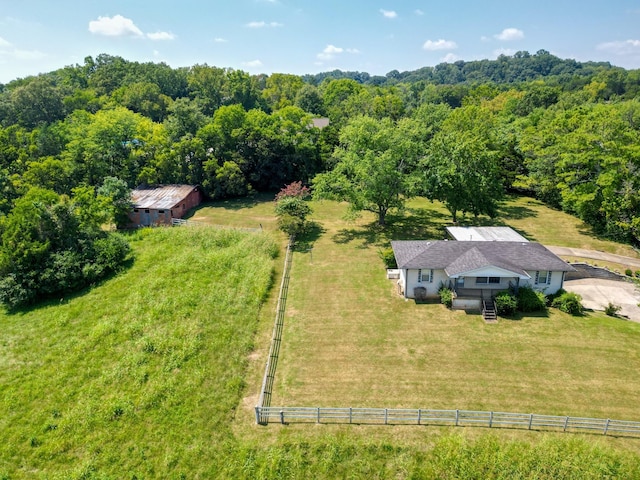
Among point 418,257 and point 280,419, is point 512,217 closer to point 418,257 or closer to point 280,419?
point 418,257

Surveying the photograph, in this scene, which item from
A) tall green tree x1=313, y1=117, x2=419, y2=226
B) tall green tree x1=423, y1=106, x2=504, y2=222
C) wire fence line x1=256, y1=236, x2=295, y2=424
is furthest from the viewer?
tall green tree x1=313, y1=117, x2=419, y2=226

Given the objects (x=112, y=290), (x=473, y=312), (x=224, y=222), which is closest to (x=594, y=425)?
(x=473, y=312)

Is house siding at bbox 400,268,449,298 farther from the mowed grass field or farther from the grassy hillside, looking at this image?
the grassy hillside

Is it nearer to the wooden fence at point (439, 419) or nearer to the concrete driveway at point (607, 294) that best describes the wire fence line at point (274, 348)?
the wooden fence at point (439, 419)

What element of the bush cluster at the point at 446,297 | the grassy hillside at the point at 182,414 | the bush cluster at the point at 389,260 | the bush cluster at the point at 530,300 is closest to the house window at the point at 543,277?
the bush cluster at the point at 530,300

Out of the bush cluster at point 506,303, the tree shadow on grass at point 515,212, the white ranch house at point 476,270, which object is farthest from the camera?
the tree shadow on grass at point 515,212

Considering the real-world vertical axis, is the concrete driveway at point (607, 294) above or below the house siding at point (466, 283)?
below

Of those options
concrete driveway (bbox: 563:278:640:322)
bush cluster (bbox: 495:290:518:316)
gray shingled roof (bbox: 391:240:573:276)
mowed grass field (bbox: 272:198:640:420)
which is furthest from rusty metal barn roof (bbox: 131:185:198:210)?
concrete driveway (bbox: 563:278:640:322)
